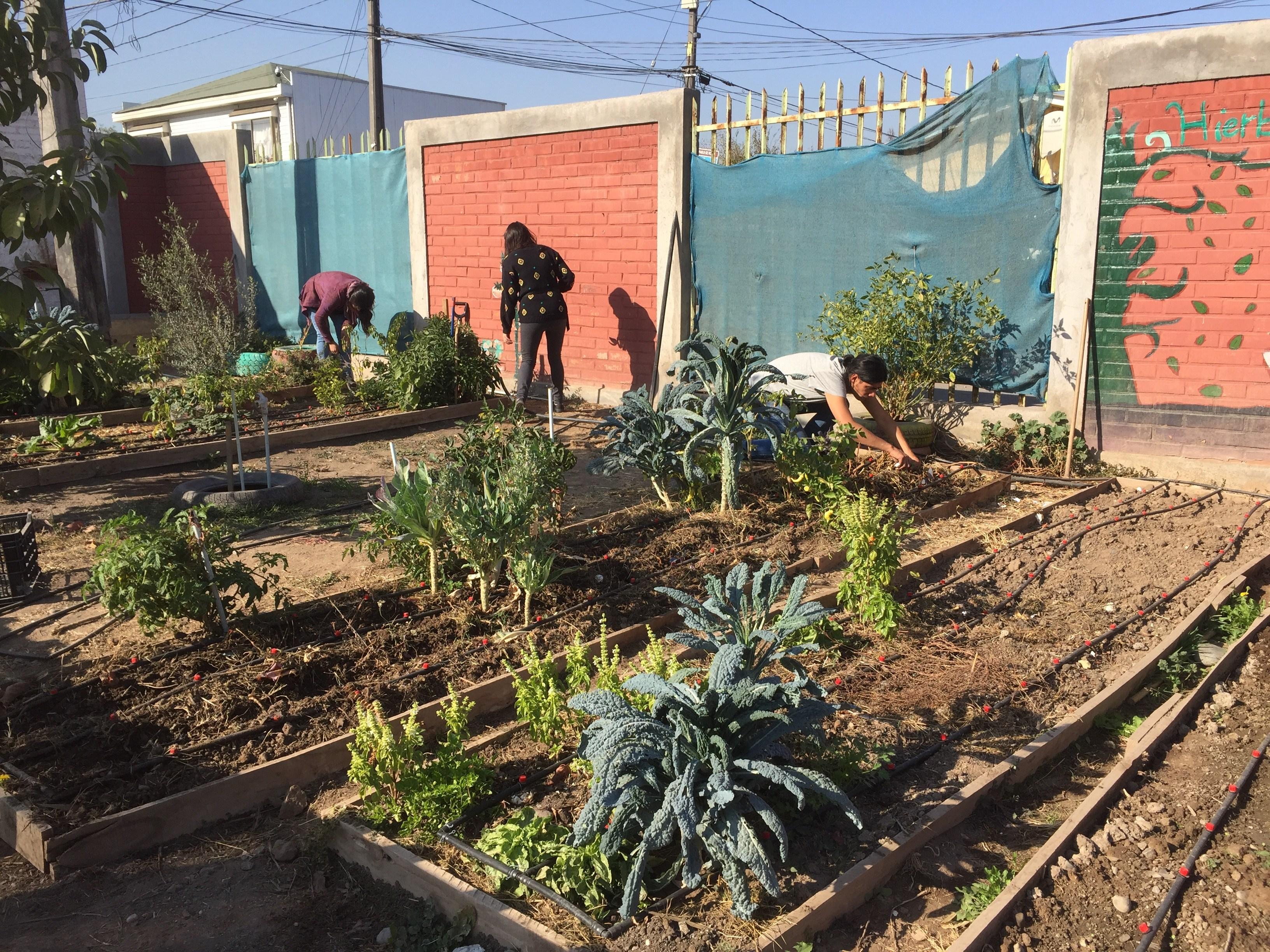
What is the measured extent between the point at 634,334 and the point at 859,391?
11.4 ft

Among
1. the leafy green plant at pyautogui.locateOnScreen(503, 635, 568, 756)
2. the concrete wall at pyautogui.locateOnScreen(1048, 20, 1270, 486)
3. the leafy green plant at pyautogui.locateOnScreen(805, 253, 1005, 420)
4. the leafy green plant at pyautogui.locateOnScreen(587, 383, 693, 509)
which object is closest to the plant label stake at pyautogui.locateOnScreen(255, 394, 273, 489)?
the leafy green plant at pyautogui.locateOnScreen(587, 383, 693, 509)

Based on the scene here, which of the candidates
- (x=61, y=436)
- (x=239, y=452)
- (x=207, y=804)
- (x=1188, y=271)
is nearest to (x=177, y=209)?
(x=61, y=436)

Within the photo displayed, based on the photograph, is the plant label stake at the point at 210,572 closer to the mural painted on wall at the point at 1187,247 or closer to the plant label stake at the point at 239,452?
the plant label stake at the point at 239,452

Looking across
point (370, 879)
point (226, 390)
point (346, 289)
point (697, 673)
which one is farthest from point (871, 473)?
point (346, 289)

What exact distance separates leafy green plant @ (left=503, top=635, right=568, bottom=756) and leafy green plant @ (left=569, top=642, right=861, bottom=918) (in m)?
0.44

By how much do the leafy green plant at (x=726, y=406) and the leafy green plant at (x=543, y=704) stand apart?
99.6 inches

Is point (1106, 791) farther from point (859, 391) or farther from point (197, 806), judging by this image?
point (859, 391)

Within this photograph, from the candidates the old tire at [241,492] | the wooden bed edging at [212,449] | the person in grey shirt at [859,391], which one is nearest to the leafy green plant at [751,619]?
the person in grey shirt at [859,391]

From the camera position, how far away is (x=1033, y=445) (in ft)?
24.4

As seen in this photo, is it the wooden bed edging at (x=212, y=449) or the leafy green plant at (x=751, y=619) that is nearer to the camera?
the leafy green plant at (x=751, y=619)

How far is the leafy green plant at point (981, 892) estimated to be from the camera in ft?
8.83

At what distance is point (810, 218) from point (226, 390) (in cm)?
534

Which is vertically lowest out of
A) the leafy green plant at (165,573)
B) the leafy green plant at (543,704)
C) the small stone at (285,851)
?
the small stone at (285,851)

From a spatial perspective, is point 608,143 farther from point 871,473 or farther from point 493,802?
point 493,802
